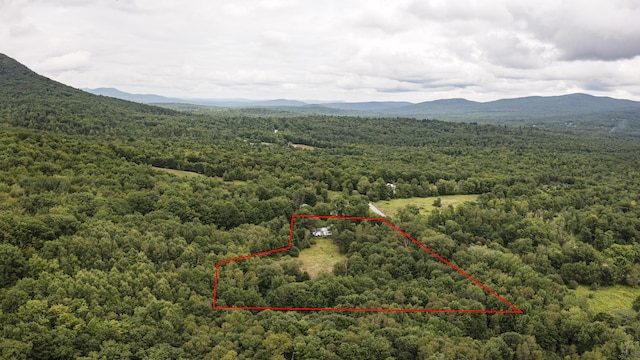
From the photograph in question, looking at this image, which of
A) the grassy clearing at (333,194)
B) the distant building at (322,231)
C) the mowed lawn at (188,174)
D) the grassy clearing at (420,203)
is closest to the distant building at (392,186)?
the grassy clearing at (420,203)

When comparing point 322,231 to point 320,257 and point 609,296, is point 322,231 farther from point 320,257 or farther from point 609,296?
point 609,296

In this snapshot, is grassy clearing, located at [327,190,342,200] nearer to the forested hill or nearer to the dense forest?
the dense forest

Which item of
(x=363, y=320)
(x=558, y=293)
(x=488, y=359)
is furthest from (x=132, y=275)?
(x=558, y=293)

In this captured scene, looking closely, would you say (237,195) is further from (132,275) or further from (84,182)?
(132,275)

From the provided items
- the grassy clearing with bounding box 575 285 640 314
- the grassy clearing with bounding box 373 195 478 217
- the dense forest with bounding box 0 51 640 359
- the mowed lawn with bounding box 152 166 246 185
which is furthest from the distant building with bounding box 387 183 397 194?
the grassy clearing with bounding box 575 285 640 314

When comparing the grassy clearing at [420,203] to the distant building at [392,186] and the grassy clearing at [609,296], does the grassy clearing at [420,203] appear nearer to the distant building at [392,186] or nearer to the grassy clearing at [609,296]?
the distant building at [392,186]
